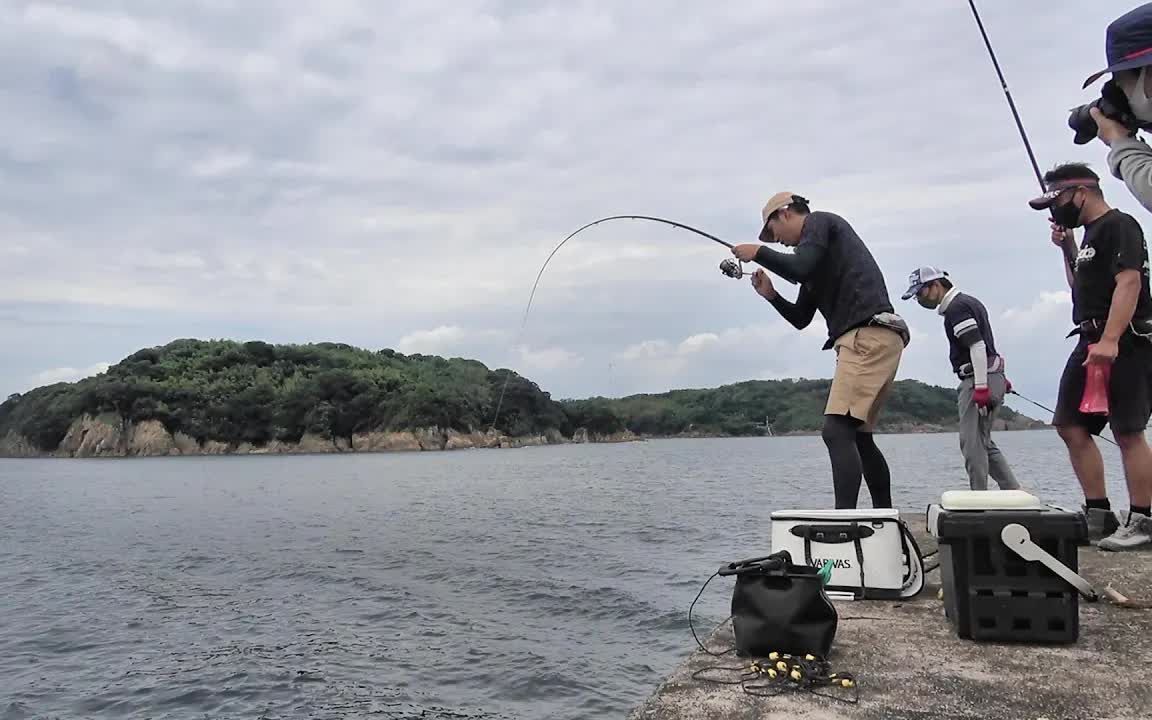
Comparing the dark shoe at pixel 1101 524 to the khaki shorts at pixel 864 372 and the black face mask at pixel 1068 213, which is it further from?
the black face mask at pixel 1068 213

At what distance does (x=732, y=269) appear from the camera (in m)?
5.48

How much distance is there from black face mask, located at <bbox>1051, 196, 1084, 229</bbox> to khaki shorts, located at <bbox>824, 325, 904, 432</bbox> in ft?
4.30

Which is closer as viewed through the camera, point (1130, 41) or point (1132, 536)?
point (1130, 41)

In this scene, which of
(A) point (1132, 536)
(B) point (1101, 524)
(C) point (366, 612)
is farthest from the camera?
(C) point (366, 612)

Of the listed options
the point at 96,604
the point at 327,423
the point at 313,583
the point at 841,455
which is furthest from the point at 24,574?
the point at 327,423

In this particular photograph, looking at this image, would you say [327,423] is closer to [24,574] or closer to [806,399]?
[806,399]

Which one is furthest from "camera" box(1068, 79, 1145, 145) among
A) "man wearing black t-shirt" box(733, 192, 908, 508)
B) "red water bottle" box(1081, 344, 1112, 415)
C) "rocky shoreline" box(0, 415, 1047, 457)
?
"rocky shoreline" box(0, 415, 1047, 457)

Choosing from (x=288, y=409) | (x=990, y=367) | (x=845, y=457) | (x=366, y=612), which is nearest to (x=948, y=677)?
(x=845, y=457)

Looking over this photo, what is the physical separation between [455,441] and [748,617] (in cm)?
13553

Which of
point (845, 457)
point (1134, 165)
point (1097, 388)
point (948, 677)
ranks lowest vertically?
point (948, 677)

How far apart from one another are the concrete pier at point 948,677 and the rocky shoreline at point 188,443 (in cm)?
12299

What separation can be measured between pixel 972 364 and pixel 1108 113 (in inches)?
149

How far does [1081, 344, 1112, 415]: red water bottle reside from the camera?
4.87m

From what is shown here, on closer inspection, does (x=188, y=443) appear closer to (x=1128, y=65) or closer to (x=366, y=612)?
(x=366, y=612)
